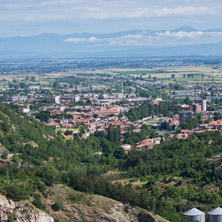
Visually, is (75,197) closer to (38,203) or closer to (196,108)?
(38,203)

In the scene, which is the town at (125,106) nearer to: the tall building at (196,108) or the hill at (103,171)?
the tall building at (196,108)

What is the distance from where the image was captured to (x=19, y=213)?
20031 mm

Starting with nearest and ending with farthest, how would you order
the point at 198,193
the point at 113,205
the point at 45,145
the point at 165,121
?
the point at 113,205
the point at 198,193
the point at 45,145
the point at 165,121

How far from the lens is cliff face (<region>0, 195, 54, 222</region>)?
65.1 feet

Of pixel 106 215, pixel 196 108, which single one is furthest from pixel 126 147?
pixel 106 215

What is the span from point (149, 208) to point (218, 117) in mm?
40266

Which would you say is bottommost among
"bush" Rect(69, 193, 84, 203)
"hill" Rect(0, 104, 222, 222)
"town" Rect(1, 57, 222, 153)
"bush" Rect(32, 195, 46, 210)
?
"town" Rect(1, 57, 222, 153)

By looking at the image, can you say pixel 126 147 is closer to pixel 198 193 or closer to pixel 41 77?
pixel 198 193

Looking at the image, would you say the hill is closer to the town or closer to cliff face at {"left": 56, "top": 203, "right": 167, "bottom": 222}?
cliff face at {"left": 56, "top": 203, "right": 167, "bottom": 222}

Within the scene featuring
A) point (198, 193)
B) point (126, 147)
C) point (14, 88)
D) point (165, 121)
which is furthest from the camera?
point (14, 88)

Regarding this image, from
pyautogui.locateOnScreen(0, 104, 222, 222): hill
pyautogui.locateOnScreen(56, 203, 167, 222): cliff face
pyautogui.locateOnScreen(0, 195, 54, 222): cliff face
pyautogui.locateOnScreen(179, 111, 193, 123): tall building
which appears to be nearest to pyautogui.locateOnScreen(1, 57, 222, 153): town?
pyautogui.locateOnScreen(179, 111, 193, 123): tall building

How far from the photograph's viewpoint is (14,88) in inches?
4414

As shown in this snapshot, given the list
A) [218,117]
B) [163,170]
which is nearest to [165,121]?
[218,117]

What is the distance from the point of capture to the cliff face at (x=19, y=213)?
1983cm
